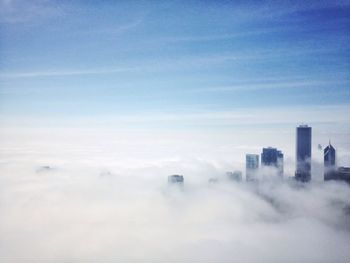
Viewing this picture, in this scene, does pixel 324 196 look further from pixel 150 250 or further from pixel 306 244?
pixel 150 250

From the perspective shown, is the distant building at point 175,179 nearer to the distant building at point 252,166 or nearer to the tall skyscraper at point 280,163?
the distant building at point 252,166

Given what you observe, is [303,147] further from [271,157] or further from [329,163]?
[271,157]

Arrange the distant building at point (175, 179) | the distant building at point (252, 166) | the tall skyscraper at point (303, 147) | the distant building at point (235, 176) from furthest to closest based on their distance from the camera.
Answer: the tall skyscraper at point (303, 147)
the distant building at point (252, 166)
the distant building at point (235, 176)
the distant building at point (175, 179)

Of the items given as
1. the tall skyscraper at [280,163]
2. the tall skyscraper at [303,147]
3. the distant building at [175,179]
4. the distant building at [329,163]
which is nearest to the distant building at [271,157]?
the tall skyscraper at [280,163]

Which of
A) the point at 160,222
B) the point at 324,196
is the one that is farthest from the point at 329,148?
the point at 160,222

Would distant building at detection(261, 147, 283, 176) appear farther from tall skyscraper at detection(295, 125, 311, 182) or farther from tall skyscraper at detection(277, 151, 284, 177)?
tall skyscraper at detection(295, 125, 311, 182)

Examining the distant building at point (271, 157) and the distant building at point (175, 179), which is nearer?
the distant building at point (175, 179)

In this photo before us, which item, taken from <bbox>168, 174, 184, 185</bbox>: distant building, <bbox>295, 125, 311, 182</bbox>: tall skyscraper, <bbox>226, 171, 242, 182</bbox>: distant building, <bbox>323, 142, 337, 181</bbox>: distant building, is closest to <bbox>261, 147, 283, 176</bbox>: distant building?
<bbox>295, 125, 311, 182</bbox>: tall skyscraper
